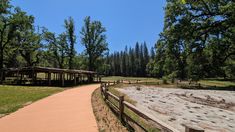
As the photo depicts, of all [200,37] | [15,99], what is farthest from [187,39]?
[15,99]

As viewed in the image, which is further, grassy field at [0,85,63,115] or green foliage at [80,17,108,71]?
green foliage at [80,17,108,71]

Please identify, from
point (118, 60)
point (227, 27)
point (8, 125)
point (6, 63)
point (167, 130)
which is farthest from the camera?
point (118, 60)

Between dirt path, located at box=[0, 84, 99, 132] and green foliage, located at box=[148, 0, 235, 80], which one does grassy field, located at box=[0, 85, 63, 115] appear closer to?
dirt path, located at box=[0, 84, 99, 132]

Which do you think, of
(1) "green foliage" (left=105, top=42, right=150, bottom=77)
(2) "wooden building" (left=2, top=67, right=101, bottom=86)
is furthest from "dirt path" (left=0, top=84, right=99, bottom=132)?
(1) "green foliage" (left=105, top=42, right=150, bottom=77)

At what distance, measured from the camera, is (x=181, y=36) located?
34.0m

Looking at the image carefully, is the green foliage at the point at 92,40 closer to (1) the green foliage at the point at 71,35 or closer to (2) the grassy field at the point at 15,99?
(1) the green foliage at the point at 71,35

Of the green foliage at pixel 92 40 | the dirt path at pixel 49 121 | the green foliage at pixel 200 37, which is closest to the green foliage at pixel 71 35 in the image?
the green foliage at pixel 92 40

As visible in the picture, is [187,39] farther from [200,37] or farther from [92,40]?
[92,40]

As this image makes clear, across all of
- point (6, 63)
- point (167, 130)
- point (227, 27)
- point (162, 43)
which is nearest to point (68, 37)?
point (6, 63)

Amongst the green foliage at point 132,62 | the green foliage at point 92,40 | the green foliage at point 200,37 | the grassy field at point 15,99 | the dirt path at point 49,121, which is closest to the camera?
the dirt path at point 49,121

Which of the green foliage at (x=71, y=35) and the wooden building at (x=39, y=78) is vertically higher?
the green foliage at (x=71, y=35)

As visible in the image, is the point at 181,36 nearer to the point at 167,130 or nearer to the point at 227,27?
the point at 227,27

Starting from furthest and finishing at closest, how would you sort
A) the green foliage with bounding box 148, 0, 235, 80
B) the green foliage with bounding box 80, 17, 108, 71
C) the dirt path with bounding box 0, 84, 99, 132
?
the green foliage with bounding box 80, 17, 108, 71, the green foliage with bounding box 148, 0, 235, 80, the dirt path with bounding box 0, 84, 99, 132

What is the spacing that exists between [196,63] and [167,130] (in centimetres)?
3057
